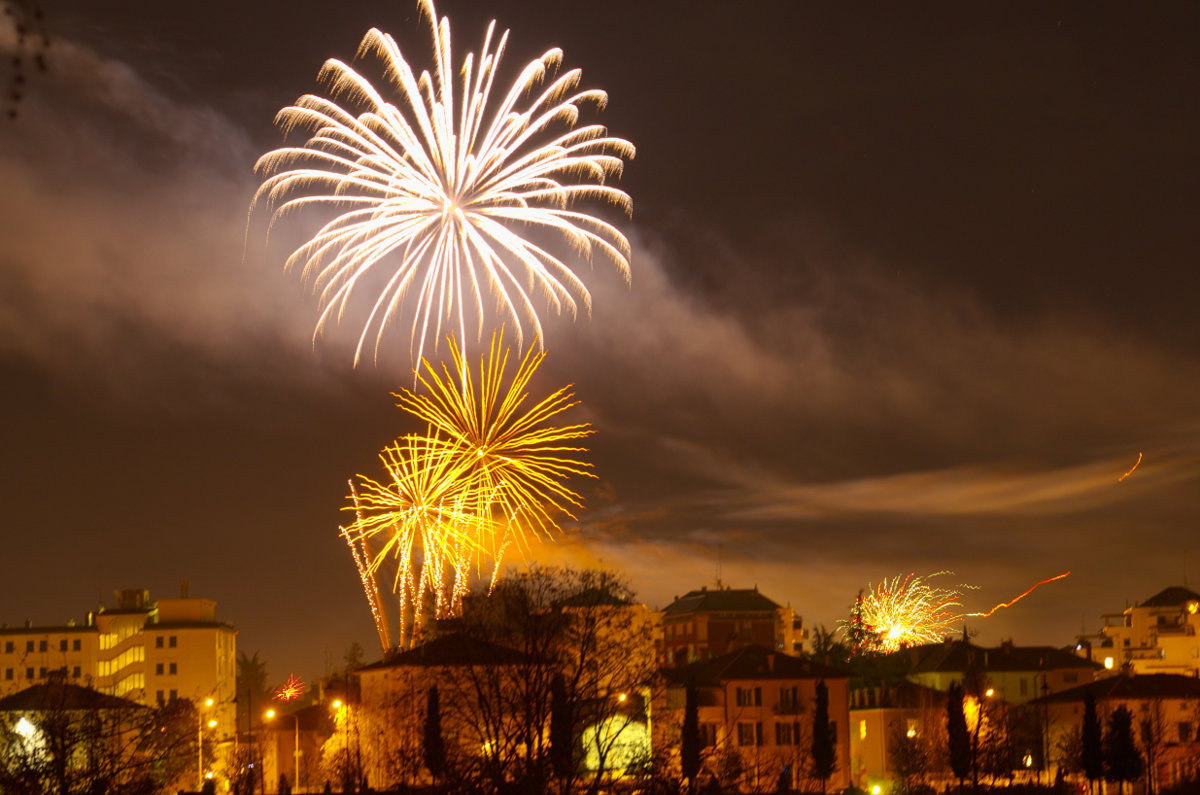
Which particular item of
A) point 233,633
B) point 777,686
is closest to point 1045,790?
point 777,686

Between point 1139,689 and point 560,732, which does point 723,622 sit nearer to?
point 1139,689

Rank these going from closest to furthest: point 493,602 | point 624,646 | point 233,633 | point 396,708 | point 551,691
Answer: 1. point 551,691
2. point 493,602
3. point 624,646
4. point 396,708
5. point 233,633

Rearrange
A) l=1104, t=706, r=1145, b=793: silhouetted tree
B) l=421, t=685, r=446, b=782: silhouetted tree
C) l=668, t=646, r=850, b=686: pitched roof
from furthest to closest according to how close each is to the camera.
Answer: l=668, t=646, r=850, b=686: pitched roof
l=1104, t=706, r=1145, b=793: silhouetted tree
l=421, t=685, r=446, b=782: silhouetted tree

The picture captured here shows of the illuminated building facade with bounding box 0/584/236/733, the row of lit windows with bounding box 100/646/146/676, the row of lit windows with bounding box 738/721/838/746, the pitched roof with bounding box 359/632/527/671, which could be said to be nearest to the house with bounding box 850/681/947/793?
the row of lit windows with bounding box 738/721/838/746

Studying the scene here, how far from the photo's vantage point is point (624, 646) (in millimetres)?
62156

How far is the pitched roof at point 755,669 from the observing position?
3189 inches

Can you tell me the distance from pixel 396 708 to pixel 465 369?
62.1ft

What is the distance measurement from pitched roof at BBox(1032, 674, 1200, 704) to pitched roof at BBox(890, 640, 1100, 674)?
11985 mm

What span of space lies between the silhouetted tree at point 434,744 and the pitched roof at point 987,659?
188 feet

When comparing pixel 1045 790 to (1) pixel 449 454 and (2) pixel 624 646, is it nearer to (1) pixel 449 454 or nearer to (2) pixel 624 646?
(2) pixel 624 646

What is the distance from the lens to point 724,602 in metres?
148

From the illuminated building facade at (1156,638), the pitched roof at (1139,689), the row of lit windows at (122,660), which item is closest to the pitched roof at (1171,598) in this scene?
the illuminated building facade at (1156,638)

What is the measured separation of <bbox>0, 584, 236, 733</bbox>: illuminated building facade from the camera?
11594 centimetres

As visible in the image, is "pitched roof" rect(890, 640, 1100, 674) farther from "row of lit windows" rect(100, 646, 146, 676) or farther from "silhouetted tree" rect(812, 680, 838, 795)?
"row of lit windows" rect(100, 646, 146, 676)
